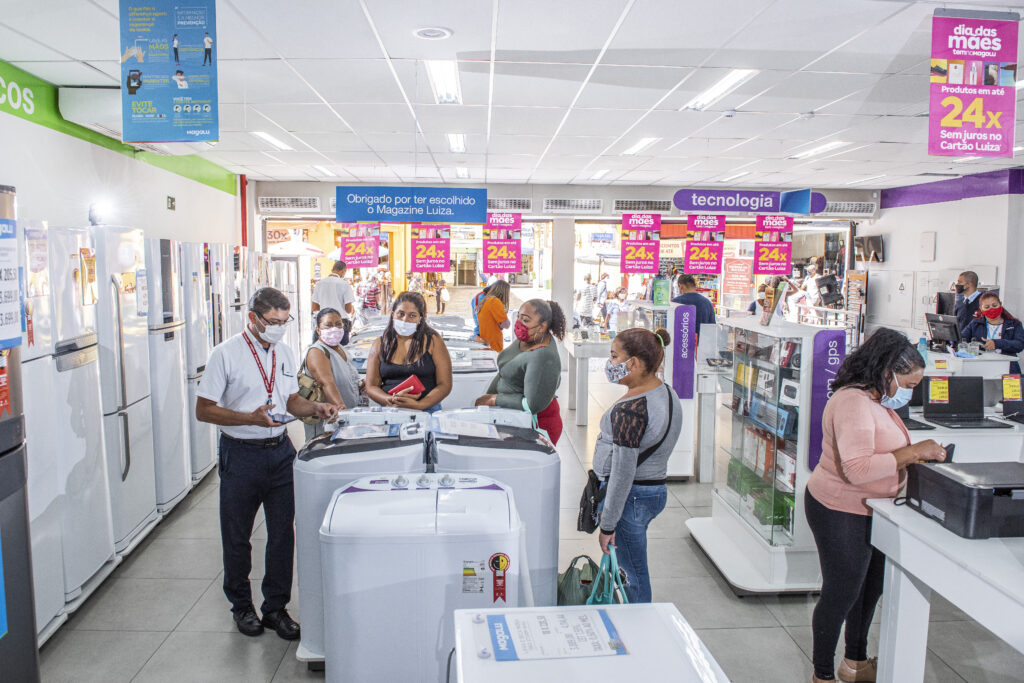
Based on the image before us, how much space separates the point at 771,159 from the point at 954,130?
6.22 meters

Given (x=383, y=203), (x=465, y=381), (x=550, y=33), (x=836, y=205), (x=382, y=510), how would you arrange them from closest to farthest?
(x=382, y=510) < (x=550, y=33) < (x=465, y=381) < (x=383, y=203) < (x=836, y=205)

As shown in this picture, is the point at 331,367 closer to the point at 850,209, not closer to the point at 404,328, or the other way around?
the point at 404,328

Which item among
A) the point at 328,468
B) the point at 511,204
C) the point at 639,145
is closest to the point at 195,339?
the point at 328,468

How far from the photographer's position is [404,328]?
3850mm

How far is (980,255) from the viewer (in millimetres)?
10992

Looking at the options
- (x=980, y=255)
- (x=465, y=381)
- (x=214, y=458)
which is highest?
(x=980, y=255)

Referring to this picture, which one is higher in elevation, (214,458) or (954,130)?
(954,130)

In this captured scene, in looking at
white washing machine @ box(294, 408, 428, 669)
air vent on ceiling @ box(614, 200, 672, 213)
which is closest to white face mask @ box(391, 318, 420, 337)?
white washing machine @ box(294, 408, 428, 669)

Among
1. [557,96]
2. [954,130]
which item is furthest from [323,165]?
[954,130]

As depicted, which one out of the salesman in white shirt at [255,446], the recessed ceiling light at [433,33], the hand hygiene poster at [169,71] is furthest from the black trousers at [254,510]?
the recessed ceiling light at [433,33]

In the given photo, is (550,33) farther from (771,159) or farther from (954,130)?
(771,159)

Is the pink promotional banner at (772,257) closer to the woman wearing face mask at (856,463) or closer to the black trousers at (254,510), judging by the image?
the woman wearing face mask at (856,463)

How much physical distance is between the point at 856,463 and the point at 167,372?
4539 millimetres

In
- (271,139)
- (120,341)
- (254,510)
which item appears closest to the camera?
(254,510)
